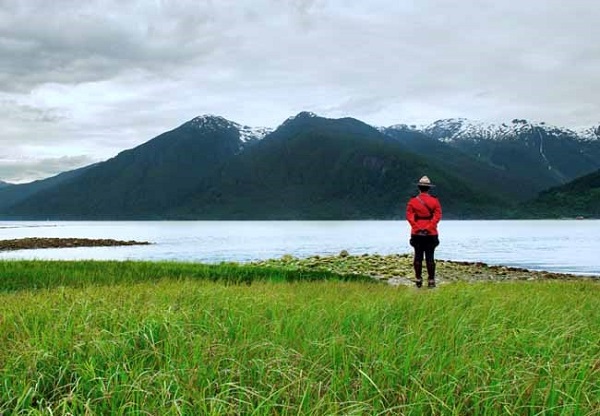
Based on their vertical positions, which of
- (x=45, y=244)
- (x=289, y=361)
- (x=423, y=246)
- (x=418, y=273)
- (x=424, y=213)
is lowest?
(x=45, y=244)

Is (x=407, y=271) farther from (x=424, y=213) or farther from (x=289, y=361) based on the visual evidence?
(x=289, y=361)

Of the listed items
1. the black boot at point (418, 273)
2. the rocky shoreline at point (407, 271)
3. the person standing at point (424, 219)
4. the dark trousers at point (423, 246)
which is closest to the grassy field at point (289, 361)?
the person standing at point (424, 219)

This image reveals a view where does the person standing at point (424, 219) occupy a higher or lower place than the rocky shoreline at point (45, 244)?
higher

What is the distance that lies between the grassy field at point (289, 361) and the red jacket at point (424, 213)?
333 inches

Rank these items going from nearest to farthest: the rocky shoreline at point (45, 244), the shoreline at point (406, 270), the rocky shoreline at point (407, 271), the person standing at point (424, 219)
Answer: the person standing at point (424, 219), the shoreline at point (406, 270), the rocky shoreline at point (407, 271), the rocky shoreline at point (45, 244)

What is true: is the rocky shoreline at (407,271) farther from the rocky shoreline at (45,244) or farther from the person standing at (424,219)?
the rocky shoreline at (45,244)

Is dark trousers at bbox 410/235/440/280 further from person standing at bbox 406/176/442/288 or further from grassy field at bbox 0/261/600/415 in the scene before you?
grassy field at bbox 0/261/600/415

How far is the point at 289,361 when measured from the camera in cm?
579

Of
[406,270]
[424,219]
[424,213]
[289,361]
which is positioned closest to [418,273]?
[424,219]

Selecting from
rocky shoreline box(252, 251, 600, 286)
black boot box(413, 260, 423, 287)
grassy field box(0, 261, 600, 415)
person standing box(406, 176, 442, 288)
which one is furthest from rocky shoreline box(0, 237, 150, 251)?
→ grassy field box(0, 261, 600, 415)

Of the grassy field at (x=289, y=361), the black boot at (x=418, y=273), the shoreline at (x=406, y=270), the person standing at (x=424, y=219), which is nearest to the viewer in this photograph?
the grassy field at (x=289, y=361)

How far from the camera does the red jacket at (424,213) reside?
703 inches

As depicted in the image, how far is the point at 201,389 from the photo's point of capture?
16.7 feet

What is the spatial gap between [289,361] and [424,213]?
1288 cm
